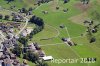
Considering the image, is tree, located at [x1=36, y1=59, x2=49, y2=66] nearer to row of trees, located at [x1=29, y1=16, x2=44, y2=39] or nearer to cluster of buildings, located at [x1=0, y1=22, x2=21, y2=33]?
row of trees, located at [x1=29, y1=16, x2=44, y2=39]

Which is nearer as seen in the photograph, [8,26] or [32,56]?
[32,56]

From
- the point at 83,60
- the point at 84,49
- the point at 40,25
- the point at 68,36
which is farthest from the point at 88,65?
the point at 40,25

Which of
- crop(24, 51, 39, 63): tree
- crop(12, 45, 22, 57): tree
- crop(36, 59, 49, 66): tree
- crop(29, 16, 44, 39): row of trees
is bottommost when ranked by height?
crop(36, 59, 49, 66): tree

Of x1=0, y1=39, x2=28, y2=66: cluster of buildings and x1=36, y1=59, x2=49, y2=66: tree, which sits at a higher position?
x1=0, y1=39, x2=28, y2=66: cluster of buildings

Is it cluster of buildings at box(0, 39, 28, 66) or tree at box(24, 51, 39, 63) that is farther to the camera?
tree at box(24, 51, 39, 63)

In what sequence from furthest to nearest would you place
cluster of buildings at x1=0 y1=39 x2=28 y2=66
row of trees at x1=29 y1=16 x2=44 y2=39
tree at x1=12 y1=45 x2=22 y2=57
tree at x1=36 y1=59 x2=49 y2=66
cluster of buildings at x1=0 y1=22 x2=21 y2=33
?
cluster of buildings at x1=0 y1=22 x2=21 y2=33 → row of trees at x1=29 y1=16 x2=44 y2=39 → tree at x1=12 y1=45 x2=22 y2=57 → cluster of buildings at x1=0 y1=39 x2=28 y2=66 → tree at x1=36 y1=59 x2=49 y2=66

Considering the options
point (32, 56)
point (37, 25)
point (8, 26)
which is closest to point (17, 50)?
point (32, 56)

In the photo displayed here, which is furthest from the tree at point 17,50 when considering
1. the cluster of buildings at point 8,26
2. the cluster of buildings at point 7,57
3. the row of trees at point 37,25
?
the cluster of buildings at point 8,26

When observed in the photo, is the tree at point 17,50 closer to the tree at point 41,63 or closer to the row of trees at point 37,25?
the tree at point 41,63

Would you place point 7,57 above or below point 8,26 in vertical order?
below

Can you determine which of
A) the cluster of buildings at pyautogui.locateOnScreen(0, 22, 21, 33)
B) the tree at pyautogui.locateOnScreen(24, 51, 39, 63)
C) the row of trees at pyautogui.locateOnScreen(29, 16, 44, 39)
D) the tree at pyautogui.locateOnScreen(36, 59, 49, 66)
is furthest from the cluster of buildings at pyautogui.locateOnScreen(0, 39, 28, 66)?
the cluster of buildings at pyautogui.locateOnScreen(0, 22, 21, 33)

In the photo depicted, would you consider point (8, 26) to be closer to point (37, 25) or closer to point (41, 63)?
point (37, 25)

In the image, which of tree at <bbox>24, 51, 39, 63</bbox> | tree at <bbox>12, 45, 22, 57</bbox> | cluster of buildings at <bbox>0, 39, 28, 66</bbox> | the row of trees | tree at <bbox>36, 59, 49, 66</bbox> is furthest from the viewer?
the row of trees
